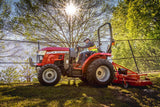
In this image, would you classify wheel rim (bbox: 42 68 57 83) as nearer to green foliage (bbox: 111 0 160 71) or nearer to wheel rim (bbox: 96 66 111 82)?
wheel rim (bbox: 96 66 111 82)

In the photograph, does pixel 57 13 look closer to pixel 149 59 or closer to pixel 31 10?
pixel 31 10

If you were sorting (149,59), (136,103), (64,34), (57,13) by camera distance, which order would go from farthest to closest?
(64,34)
(57,13)
(149,59)
(136,103)

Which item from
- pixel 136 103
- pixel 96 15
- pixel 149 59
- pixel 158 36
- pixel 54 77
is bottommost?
pixel 136 103

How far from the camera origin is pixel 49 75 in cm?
372

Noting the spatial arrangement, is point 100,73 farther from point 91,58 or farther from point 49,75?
point 49,75

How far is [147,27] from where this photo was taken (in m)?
8.84

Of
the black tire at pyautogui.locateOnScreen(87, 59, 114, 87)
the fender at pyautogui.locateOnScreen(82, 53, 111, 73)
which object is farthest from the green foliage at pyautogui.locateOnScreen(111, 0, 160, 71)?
the black tire at pyautogui.locateOnScreen(87, 59, 114, 87)

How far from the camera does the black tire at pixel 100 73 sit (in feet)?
11.9

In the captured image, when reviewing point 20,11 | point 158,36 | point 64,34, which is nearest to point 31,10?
point 20,11

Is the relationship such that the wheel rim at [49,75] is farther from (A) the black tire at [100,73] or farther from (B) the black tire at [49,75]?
(A) the black tire at [100,73]

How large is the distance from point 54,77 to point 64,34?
320 inches

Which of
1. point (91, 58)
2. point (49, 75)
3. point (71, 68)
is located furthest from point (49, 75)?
point (91, 58)

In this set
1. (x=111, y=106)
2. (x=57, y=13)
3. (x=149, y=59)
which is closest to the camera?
(x=111, y=106)

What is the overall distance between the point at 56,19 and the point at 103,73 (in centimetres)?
845
